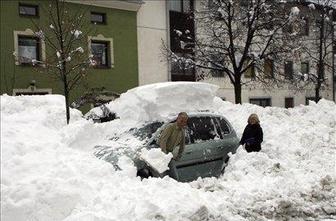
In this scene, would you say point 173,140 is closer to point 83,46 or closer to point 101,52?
point 83,46

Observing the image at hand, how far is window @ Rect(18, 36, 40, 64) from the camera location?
20422 millimetres

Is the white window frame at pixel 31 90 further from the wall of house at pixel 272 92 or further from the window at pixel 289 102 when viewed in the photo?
the window at pixel 289 102

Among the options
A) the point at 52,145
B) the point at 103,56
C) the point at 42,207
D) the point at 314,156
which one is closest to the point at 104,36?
the point at 103,56

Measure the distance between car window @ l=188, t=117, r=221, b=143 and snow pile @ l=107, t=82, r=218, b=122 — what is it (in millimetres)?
524

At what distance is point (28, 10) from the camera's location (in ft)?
68.0

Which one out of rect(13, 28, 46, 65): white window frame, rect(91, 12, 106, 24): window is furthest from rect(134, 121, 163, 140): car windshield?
rect(91, 12, 106, 24): window

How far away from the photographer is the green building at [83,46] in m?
20.0

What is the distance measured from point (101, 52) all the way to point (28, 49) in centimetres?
365

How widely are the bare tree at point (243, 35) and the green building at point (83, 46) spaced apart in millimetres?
4132

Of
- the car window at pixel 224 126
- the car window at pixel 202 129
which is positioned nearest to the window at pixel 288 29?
the car window at pixel 224 126

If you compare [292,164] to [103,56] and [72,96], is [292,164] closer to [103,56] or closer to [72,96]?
[72,96]

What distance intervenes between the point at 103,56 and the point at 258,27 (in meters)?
7.72

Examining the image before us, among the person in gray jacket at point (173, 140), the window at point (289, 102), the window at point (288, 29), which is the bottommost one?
the window at point (289, 102)

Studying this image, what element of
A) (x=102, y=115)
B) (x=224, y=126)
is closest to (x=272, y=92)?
(x=102, y=115)
